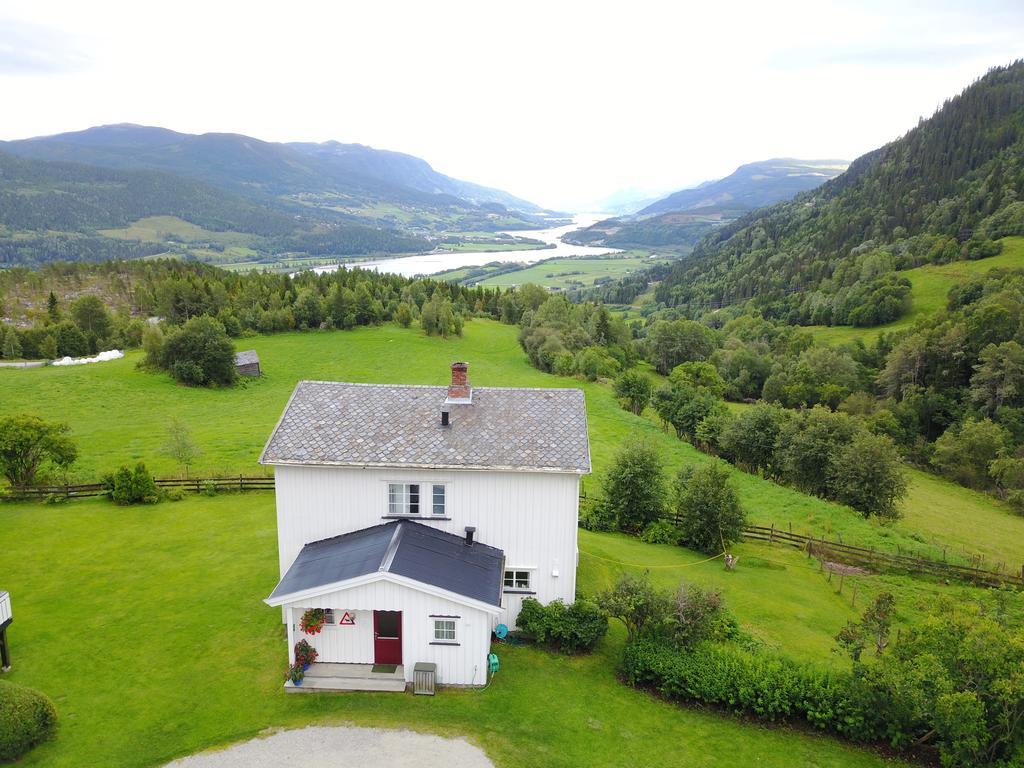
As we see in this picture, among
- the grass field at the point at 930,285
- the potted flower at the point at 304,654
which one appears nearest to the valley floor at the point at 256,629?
the potted flower at the point at 304,654

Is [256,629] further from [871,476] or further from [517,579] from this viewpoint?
[871,476]

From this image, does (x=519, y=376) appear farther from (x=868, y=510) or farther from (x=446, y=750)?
(x=446, y=750)

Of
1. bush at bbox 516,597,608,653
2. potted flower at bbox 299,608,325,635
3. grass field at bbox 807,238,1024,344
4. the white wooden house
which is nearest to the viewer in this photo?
potted flower at bbox 299,608,325,635

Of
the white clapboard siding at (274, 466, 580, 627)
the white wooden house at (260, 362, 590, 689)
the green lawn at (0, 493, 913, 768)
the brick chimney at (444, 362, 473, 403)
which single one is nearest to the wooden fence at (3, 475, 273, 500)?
the green lawn at (0, 493, 913, 768)

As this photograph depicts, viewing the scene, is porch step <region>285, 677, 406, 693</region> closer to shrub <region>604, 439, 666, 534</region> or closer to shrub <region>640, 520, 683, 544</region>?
shrub <region>640, 520, 683, 544</region>

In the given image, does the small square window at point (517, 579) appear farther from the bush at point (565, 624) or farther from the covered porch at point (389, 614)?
the covered porch at point (389, 614)

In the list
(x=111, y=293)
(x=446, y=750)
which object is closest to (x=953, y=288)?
(x=446, y=750)

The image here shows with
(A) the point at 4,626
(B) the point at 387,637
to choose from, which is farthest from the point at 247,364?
(B) the point at 387,637
